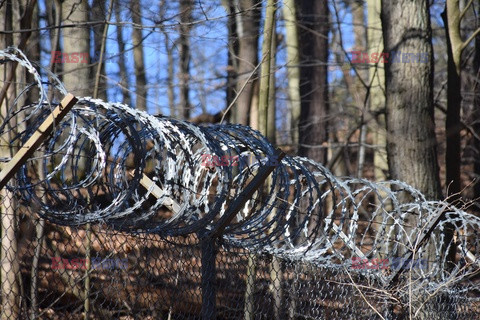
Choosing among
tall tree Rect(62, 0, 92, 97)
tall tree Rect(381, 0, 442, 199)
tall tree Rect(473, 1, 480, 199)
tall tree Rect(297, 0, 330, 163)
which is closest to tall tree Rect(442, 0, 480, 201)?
tall tree Rect(381, 0, 442, 199)

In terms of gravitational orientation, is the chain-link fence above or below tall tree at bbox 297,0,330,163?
below

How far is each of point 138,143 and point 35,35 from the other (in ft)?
25.0

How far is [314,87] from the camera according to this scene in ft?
56.6

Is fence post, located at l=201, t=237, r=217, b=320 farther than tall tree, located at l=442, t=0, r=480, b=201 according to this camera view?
No

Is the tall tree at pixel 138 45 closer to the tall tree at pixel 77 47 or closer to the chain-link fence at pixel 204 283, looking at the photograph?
the tall tree at pixel 77 47

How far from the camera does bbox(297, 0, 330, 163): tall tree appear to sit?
16172 millimetres

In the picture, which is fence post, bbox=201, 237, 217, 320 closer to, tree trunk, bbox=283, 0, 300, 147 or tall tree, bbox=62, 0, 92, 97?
tall tree, bbox=62, 0, 92, 97

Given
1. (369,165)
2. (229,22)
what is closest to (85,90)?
(229,22)

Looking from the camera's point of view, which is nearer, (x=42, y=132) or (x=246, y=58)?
(x=42, y=132)

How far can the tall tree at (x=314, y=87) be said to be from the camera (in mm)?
16172

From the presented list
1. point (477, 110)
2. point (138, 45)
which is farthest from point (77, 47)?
point (477, 110)

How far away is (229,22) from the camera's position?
7.87 metres

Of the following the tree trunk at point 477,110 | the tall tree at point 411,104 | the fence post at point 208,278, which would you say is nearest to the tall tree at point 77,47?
the tall tree at point 411,104

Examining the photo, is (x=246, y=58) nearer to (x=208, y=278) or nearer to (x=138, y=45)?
(x=138, y=45)
